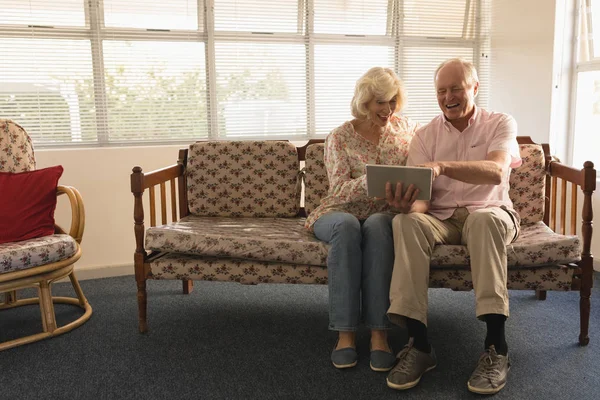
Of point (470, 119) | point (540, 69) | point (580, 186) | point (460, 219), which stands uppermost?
point (540, 69)

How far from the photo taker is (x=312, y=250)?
2207mm

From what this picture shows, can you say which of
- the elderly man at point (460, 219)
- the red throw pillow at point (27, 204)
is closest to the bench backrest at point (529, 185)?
the elderly man at point (460, 219)

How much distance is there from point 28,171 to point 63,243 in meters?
0.48

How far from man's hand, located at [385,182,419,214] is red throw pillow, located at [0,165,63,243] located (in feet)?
4.97

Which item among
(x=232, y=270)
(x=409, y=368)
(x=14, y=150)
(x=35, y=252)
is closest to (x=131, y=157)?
(x=14, y=150)

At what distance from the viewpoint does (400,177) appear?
1.98 m

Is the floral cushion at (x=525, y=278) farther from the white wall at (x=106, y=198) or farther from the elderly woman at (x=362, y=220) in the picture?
the white wall at (x=106, y=198)

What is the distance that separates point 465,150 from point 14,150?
6.67ft

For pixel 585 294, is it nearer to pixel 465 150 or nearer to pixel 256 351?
pixel 465 150

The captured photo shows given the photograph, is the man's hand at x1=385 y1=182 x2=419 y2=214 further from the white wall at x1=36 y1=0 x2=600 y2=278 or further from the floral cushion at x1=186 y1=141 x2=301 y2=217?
the white wall at x1=36 y1=0 x2=600 y2=278

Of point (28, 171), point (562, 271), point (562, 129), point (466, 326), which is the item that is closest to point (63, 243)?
point (28, 171)

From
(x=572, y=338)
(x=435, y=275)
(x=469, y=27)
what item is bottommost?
(x=572, y=338)

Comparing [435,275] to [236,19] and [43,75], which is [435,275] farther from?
[43,75]

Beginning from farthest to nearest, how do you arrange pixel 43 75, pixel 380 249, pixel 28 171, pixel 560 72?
1. pixel 560 72
2. pixel 43 75
3. pixel 28 171
4. pixel 380 249
